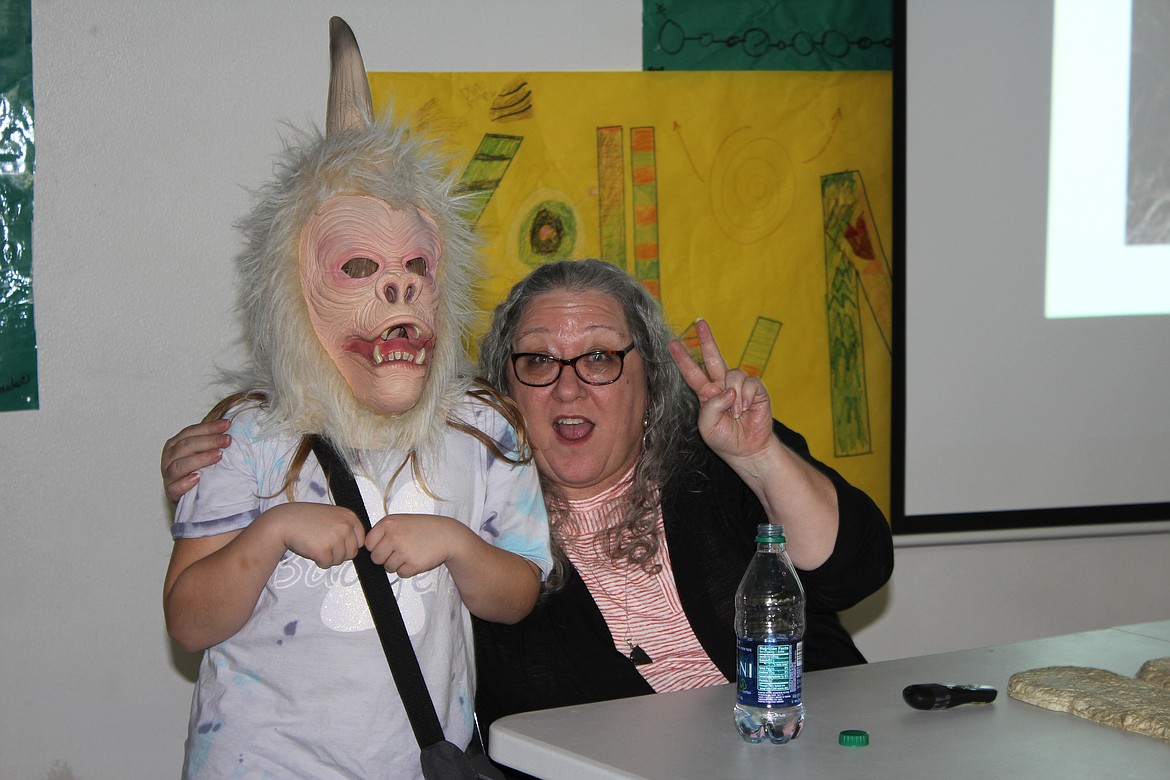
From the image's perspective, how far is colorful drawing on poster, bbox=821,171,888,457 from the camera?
9.67 ft

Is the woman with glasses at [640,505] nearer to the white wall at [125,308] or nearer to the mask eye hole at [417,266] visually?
the mask eye hole at [417,266]

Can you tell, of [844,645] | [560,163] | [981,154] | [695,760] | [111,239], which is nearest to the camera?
[695,760]

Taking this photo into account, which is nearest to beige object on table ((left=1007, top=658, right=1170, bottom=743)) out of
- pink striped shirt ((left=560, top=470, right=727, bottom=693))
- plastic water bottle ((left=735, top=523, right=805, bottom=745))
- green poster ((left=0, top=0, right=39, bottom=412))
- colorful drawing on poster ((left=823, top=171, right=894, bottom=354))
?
plastic water bottle ((left=735, top=523, right=805, bottom=745))

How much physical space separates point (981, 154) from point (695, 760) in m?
2.14

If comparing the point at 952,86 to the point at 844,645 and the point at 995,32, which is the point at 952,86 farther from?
the point at 844,645

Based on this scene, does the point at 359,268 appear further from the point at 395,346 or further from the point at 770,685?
the point at 770,685

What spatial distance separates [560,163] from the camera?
2.76 m

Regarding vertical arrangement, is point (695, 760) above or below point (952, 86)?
below

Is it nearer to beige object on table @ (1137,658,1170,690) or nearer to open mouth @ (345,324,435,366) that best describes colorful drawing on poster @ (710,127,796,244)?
open mouth @ (345,324,435,366)

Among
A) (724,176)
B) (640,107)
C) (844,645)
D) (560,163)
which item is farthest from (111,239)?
(844,645)

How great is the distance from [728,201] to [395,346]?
143cm

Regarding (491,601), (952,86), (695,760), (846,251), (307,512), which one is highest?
(952,86)

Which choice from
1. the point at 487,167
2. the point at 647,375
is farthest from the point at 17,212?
the point at 647,375

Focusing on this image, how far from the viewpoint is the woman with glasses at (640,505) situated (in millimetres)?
1925
